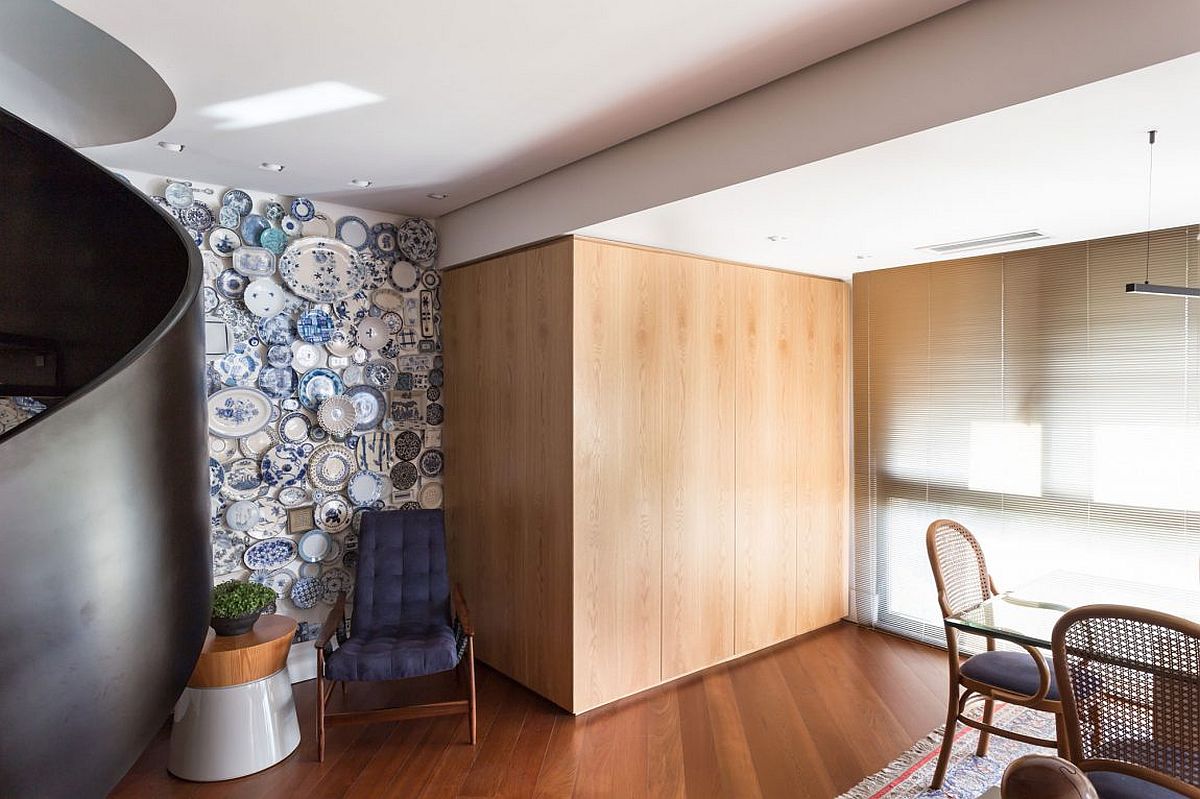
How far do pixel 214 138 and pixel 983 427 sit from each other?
4114 millimetres

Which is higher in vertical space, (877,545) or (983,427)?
(983,427)

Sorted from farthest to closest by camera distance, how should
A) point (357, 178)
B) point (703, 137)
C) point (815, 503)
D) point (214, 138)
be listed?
1. point (815, 503)
2. point (357, 178)
3. point (214, 138)
4. point (703, 137)

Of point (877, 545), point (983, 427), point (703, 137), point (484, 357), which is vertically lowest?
point (877, 545)

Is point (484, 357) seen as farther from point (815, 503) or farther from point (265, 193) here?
point (815, 503)

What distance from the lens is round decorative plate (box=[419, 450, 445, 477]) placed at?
418 cm

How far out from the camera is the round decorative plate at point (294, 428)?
365 cm

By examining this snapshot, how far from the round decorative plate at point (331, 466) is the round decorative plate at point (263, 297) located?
2.54 ft

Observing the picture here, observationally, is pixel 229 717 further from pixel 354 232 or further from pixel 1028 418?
pixel 1028 418

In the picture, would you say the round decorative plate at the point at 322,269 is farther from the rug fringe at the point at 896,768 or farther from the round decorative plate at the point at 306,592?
the rug fringe at the point at 896,768

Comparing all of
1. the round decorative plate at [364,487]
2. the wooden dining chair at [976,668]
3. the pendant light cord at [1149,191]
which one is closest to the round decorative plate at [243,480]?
the round decorative plate at [364,487]

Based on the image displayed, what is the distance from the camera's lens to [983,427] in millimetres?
3908

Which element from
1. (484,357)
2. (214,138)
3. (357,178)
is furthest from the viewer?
(484,357)

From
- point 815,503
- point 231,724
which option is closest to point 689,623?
point 815,503

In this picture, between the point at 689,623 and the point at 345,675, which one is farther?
the point at 689,623
